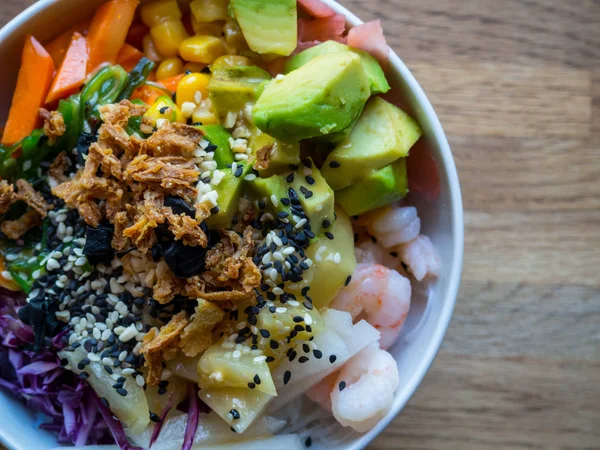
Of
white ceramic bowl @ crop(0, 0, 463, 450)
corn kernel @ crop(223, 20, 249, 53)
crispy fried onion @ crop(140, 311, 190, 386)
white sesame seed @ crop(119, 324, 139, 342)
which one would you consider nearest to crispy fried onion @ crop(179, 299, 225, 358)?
crispy fried onion @ crop(140, 311, 190, 386)

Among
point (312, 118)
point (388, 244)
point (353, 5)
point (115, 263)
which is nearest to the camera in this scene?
point (312, 118)

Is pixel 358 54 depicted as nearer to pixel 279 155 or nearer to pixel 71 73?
pixel 279 155

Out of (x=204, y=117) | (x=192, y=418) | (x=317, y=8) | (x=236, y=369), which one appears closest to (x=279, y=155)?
(x=204, y=117)

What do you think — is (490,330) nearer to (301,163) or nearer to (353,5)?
(301,163)

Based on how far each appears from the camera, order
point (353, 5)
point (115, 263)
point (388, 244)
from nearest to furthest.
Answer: point (115, 263) < point (388, 244) < point (353, 5)

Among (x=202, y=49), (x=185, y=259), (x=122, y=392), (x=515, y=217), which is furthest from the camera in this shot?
(x=515, y=217)

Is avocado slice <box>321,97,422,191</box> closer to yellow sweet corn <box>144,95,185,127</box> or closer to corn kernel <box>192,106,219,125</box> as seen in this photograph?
corn kernel <box>192,106,219,125</box>

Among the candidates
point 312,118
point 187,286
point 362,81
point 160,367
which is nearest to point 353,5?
point 362,81
